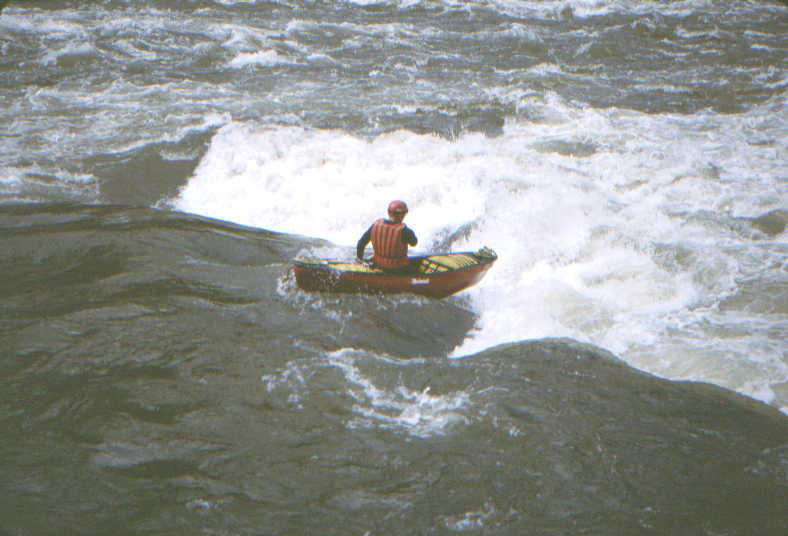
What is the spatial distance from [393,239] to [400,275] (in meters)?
0.36

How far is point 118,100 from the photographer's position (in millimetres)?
13727

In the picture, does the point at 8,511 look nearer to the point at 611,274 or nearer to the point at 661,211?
the point at 611,274

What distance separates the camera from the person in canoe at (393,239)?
691cm

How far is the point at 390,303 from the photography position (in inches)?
272

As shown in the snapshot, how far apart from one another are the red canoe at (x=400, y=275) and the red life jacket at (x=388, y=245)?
0.10 m

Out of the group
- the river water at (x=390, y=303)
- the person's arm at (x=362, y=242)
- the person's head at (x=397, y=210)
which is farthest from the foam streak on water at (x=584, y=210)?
the person's head at (x=397, y=210)

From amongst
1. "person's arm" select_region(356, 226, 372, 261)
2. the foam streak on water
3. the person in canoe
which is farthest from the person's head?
the foam streak on water

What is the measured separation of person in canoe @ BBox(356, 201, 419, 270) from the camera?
6.91 m

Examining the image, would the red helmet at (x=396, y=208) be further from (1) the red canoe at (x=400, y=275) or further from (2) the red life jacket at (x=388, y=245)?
(1) the red canoe at (x=400, y=275)

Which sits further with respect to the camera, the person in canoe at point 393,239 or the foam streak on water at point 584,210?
the person in canoe at point 393,239

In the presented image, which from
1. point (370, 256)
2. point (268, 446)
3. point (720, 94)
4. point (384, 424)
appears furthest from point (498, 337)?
point (720, 94)

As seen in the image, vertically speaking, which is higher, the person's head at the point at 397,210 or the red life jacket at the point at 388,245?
the person's head at the point at 397,210

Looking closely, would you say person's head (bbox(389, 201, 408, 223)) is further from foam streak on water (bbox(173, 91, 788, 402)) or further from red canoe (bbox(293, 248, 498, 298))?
foam streak on water (bbox(173, 91, 788, 402))

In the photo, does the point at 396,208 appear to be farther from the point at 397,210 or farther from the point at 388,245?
the point at 388,245
